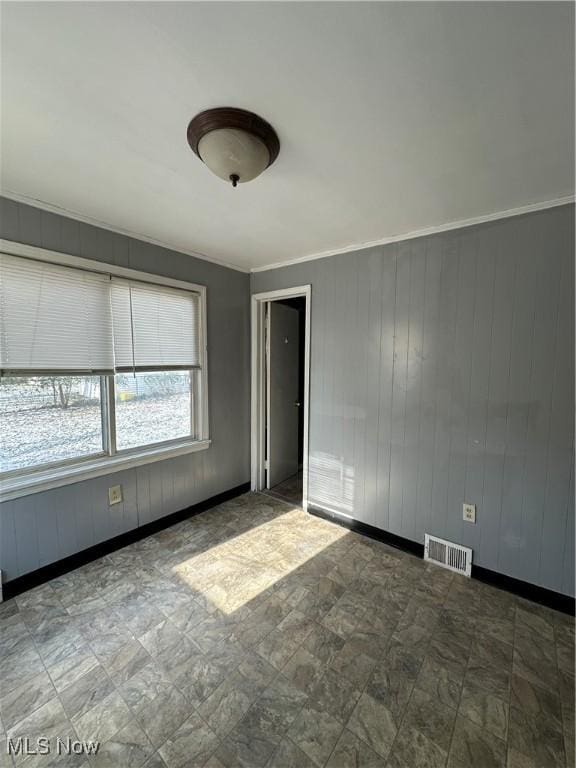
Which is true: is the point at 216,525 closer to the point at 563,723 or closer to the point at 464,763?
the point at 464,763

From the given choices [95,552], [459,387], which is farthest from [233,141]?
[95,552]

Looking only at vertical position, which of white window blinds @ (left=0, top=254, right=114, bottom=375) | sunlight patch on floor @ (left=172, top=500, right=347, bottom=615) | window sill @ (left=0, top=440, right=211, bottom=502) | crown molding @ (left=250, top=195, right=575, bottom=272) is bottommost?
sunlight patch on floor @ (left=172, top=500, right=347, bottom=615)

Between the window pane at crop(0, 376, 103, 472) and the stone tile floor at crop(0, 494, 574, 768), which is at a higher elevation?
the window pane at crop(0, 376, 103, 472)

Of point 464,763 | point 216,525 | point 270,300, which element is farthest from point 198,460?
point 464,763

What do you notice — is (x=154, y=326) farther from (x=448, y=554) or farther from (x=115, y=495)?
(x=448, y=554)

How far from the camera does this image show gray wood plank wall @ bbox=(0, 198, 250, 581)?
1901mm

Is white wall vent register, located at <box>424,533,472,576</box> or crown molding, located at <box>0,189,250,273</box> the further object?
white wall vent register, located at <box>424,533,472,576</box>

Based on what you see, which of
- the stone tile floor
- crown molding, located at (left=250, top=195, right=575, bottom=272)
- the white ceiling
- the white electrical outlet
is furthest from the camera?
the white electrical outlet

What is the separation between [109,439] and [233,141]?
82.2 inches

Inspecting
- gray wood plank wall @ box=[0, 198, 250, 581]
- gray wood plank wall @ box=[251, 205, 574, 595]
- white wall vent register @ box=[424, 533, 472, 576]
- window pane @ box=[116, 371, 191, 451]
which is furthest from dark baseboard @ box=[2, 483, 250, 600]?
white wall vent register @ box=[424, 533, 472, 576]

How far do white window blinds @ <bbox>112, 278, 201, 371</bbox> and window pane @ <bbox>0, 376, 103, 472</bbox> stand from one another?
33 centimetres

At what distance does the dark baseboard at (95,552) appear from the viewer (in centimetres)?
191

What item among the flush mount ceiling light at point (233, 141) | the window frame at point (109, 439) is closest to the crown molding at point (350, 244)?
the window frame at point (109, 439)

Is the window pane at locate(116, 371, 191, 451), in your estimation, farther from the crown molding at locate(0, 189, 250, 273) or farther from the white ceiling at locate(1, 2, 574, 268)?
the white ceiling at locate(1, 2, 574, 268)
